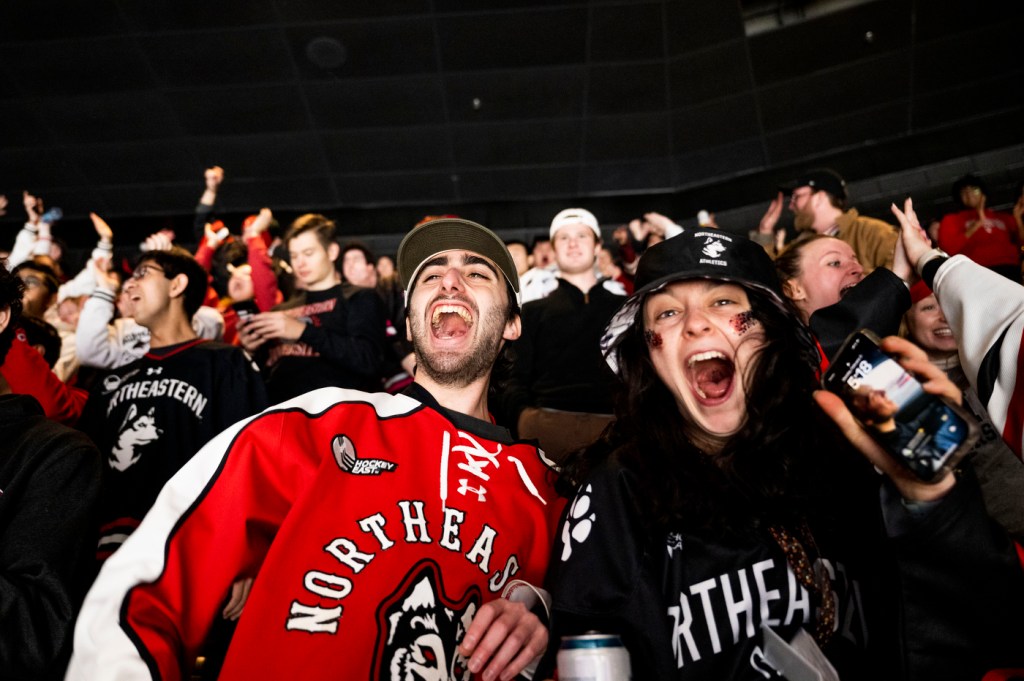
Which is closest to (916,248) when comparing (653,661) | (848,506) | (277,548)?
(848,506)

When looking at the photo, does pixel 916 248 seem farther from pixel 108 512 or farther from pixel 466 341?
pixel 108 512

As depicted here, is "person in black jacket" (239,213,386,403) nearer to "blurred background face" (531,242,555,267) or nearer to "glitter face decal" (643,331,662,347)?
"glitter face decal" (643,331,662,347)

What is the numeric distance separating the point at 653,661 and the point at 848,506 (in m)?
0.56

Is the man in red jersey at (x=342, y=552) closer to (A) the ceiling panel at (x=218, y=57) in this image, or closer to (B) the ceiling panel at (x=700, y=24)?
(B) the ceiling panel at (x=700, y=24)

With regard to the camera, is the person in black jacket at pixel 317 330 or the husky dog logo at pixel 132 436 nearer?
the husky dog logo at pixel 132 436

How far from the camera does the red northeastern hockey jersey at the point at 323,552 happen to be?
54.0 inches

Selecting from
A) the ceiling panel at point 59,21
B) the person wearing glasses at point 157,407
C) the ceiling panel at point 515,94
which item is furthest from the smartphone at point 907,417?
the ceiling panel at point 59,21

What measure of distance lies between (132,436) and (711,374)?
7.12 ft

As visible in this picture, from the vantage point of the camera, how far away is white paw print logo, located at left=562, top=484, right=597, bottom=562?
1523mm

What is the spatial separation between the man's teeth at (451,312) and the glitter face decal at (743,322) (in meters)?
0.75

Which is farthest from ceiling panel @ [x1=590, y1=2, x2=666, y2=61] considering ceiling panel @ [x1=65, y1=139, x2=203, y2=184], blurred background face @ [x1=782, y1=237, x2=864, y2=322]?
blurred background face @ [x1=782, y1=237, x2=864, y2=322]

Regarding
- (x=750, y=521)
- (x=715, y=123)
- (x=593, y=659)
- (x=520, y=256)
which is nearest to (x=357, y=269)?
(x=520, y=256)

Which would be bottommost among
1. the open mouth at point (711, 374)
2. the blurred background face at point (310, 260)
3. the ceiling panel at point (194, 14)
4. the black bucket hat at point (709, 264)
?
the open mouth at point (711, 374)

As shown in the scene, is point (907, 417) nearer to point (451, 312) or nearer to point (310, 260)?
point (451, 312)
